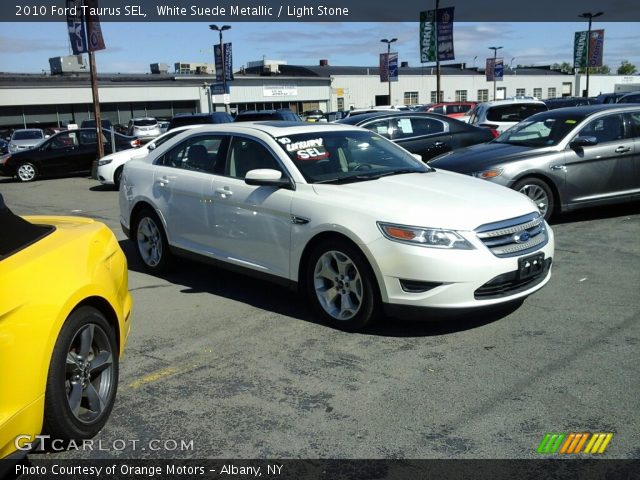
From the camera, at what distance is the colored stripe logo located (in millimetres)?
3076

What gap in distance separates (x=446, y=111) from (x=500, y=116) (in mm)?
12102

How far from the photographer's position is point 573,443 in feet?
10.3

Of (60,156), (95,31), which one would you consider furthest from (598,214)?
(60,156)

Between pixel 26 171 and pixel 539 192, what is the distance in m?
15.6

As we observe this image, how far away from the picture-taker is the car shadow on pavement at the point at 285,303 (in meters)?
4.71

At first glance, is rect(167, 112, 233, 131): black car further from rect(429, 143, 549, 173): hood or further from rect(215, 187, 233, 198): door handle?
rect(215, 187, 233, 198): door handle

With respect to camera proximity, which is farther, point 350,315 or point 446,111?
point 446,111

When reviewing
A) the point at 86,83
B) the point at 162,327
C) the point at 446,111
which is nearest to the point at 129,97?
the point at 86,83

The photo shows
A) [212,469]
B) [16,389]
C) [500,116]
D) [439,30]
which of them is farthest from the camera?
[439,30]

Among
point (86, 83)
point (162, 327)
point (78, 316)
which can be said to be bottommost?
point (162, 327)

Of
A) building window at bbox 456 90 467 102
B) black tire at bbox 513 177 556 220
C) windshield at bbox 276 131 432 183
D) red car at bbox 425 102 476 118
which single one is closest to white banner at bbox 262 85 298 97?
building window at bbox 456 90 467 102

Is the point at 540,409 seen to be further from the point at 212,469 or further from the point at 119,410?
the point at 119,410

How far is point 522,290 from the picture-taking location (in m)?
4.66

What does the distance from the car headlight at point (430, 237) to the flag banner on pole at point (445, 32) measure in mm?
23771
